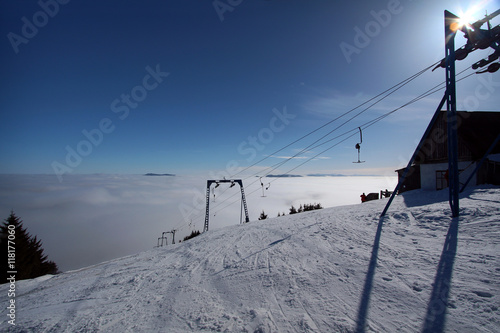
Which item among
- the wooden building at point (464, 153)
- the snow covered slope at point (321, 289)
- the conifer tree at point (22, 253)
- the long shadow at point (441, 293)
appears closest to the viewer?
the long shadow at point (441, 293)

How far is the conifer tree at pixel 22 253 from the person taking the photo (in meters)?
30.2

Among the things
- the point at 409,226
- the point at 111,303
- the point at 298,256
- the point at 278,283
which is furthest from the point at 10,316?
the point at 409,226

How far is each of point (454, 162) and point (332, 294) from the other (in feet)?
23.9

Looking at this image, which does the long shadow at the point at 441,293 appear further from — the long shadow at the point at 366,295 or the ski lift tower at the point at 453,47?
the ski lift tower at the point at 453,47

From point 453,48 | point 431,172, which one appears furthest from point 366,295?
point 431,172

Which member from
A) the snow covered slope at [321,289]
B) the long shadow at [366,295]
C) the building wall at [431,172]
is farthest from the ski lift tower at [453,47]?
the building wall at [431,172]

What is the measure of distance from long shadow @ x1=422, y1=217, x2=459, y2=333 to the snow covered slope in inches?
0.6

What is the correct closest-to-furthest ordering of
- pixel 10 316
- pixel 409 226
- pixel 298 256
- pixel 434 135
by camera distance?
pixel 10 316 < pixel 298 256 < pixel 409 226 < pixel 434 135

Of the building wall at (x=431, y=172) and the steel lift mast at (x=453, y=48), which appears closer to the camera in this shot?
A: the steel lift mast at (x=453, y=48)

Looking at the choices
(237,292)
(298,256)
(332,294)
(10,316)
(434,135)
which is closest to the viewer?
(332,294)

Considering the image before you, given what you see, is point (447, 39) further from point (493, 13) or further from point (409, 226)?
point (409, 226)

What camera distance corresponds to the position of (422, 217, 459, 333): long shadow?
3.04 m

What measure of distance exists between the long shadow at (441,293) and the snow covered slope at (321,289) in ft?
0.05

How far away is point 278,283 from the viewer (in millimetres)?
4820
